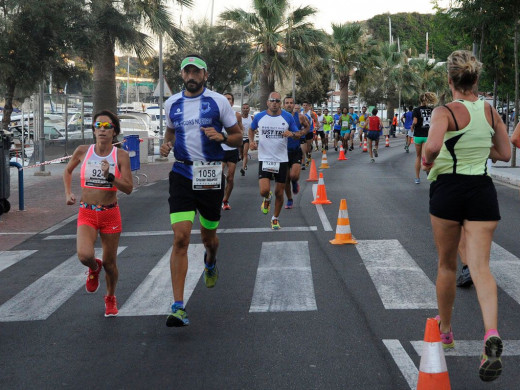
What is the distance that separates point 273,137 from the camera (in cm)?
1195

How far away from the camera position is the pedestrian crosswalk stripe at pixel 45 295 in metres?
6.87

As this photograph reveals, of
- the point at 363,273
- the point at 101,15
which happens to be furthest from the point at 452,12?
the point at 363,273

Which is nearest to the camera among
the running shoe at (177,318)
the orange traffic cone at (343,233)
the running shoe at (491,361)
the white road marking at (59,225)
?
the running shoe at (491,361)

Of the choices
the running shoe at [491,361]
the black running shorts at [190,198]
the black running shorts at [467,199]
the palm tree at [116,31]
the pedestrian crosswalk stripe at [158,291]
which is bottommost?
the pedestrian crosswalk stripe at [158,291]

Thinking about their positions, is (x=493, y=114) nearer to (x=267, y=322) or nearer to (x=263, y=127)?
(x=267, y=322)

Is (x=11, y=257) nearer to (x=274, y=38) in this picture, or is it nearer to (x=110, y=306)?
(x=110, y=306)

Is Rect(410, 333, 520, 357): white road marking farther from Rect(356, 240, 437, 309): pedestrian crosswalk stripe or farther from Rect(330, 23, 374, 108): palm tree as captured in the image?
Rect(330, 23, 374, 108): palm tree

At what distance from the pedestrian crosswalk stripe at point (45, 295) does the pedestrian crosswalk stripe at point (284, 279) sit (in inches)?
71.0

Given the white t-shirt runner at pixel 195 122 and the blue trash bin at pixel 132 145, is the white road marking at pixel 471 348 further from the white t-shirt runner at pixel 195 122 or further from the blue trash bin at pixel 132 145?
the blue trash bin at pixel 132 145

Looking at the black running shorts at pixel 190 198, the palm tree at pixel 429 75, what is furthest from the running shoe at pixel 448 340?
the palm tree at pixel 429 75

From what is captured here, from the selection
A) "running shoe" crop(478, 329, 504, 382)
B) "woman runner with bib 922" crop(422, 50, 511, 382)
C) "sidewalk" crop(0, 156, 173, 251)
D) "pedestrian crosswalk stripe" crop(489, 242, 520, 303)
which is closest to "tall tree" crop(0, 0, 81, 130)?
"sidewalk" crop(0, 156, 173, 251)

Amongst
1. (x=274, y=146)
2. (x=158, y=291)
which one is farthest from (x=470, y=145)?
(x=274, y=146)

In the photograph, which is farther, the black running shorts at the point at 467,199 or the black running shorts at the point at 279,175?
the black running shorts at the point at 279,175

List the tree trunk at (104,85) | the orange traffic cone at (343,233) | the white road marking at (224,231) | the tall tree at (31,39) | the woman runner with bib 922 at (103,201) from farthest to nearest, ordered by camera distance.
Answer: the tree trunk at (104,85)
the tall tree at (31,39)
the white road marking at (224,231)
the orange traffic cone at (343,233)
the woman runner with bib 922 at (103,201)
